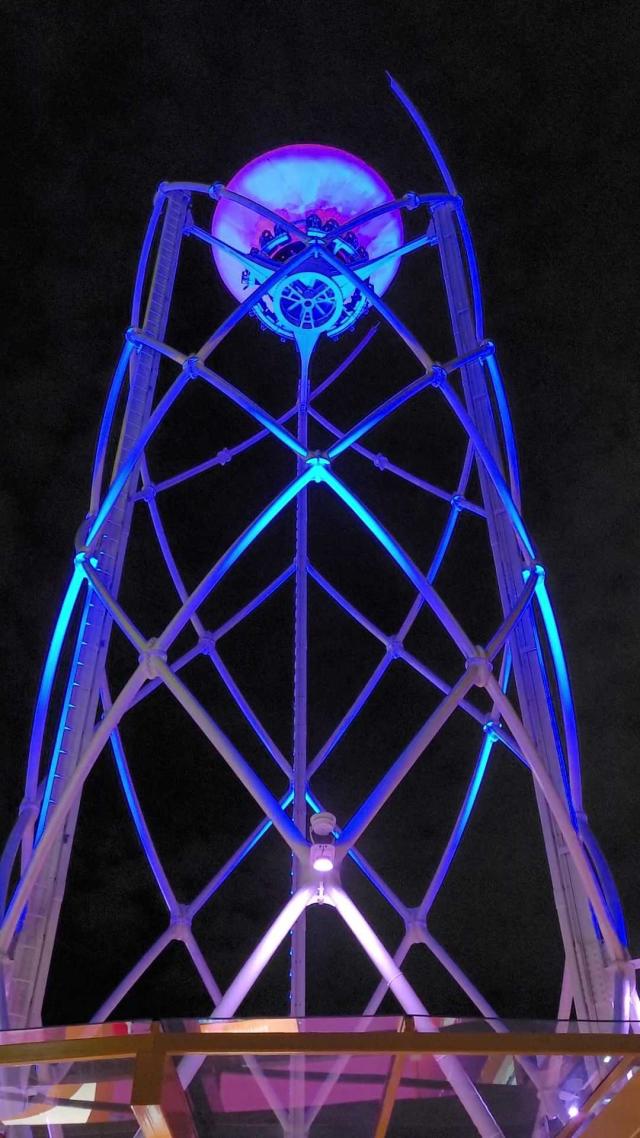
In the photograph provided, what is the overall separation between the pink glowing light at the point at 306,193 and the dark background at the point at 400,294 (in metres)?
5.58

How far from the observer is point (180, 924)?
49.0 ft

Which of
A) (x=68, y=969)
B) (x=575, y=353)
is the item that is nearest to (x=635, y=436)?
(x=575, y=353)

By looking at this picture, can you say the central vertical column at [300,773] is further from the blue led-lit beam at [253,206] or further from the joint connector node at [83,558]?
the joint connector node at [83,558]

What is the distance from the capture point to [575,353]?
72.7 ft

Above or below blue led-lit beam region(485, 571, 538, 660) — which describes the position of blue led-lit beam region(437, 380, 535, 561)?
above

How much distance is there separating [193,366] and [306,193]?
4.52 meters

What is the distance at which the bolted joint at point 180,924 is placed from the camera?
48.9 feet

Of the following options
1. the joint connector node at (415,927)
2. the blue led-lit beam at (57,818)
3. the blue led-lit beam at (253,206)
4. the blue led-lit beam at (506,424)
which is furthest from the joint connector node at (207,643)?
the blue led-lit beam at (57,818)

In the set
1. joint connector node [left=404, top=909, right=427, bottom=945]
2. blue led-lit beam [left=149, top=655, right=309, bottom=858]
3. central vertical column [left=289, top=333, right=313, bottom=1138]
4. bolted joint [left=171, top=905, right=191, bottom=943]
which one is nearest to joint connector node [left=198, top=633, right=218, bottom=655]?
central vertical column [left=289, top=333, right=313, bottom=1138]

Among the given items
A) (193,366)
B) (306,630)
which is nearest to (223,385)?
(193,366)

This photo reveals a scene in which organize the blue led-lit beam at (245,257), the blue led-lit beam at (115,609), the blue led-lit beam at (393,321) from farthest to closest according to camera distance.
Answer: the blue led-lit beam at (245,257) → the blue led-lit beam at (393,321) → the blue led-lit beam at (115,609)

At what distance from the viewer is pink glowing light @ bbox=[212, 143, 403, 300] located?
15.5 m

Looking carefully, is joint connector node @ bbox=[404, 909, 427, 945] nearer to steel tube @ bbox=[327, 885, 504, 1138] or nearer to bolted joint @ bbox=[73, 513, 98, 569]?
steel tube @ bbox=[327, 885, 504, 1138]

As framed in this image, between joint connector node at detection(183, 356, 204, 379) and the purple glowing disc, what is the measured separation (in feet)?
13.1
